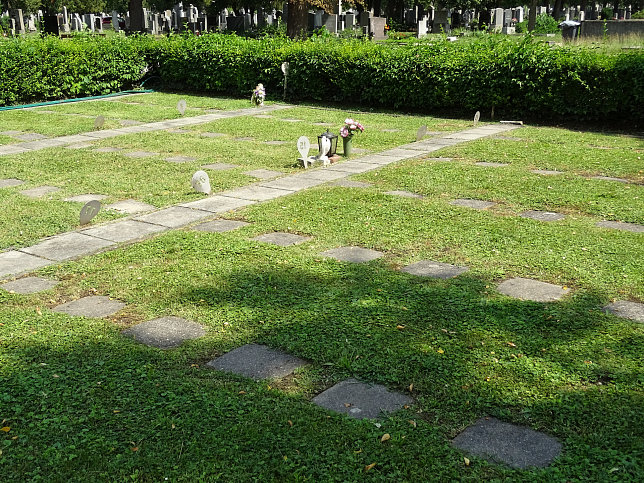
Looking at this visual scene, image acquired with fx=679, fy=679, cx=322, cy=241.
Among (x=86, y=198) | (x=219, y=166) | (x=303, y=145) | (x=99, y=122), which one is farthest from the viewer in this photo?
(x=99, y=122)

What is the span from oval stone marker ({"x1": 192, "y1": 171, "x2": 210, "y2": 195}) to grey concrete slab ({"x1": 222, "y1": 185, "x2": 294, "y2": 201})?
0.80ft

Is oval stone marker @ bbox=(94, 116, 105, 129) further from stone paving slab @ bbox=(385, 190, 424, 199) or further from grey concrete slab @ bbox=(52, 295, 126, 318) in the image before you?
grey concrete slab @ bbox=(52, 295, 126, 318)

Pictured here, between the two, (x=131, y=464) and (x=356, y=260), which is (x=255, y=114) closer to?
(x=356, y=260)

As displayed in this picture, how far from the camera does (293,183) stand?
28.4 ft

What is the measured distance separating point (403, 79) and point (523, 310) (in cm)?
1086

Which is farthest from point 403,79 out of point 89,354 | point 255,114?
point 89,354

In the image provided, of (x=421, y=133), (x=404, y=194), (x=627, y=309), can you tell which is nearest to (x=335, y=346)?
(x=627, y=309)

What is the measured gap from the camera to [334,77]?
16.0m

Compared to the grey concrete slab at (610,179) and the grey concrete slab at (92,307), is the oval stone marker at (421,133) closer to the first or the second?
the grey concrete slab at (610,179)

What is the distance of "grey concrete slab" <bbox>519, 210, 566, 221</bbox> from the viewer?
7004mm

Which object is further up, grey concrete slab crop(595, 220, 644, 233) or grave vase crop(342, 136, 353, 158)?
grave vase crop(342, 136, 353, 158)

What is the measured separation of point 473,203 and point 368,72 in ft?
27.8

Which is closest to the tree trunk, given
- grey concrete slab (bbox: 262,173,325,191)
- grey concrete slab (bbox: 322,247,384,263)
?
grey concrete slab (bbox: 262,173,325,191)

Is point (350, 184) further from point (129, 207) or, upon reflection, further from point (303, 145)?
point (129, 207)
